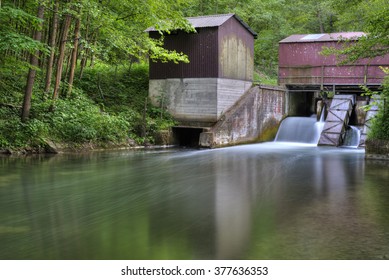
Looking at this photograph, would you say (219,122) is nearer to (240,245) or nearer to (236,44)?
(236,44)

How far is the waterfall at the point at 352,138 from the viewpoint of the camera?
864 inches

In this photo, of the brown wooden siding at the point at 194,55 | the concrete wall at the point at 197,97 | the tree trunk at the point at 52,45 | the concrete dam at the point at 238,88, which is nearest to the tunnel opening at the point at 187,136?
the concrete dam at the point at 238,88

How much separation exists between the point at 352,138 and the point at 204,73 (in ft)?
27.9

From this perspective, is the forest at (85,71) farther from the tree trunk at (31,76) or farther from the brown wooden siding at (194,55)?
the brown wooden siding at (194,55)

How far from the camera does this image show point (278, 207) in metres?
8.69

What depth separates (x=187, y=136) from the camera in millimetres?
22359

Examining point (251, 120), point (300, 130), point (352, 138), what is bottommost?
point (352, 138)

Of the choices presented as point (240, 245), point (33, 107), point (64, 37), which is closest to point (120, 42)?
point (64, 37)

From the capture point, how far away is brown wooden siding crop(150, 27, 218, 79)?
2047 cm

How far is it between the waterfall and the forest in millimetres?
4775

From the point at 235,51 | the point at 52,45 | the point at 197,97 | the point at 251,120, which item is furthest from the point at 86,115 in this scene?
the point at 251,120

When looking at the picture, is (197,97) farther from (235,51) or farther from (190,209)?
(190,209)

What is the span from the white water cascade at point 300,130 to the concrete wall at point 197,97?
152 inches

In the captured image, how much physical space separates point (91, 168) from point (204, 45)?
1003cm
